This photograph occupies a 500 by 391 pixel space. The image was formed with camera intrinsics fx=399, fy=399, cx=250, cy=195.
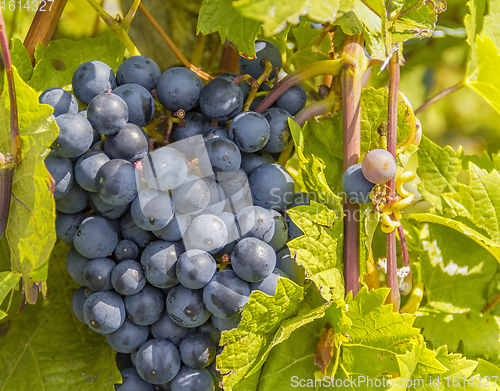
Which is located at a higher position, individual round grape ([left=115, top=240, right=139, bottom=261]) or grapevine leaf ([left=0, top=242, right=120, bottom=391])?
individual round grape ([left=115, top=240, right=139, bottom=261])

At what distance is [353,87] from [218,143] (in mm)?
262

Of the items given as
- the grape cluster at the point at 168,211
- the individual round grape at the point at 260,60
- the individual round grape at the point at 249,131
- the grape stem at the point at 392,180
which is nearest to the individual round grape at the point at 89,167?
the grape cluster at the point at 168,211

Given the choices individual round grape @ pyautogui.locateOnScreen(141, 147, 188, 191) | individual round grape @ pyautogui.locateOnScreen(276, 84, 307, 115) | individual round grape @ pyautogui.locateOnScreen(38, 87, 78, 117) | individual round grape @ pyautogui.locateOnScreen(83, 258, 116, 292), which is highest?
individual round grape @ pyautogui.locateOnScreen(276, 84, 307, 115)

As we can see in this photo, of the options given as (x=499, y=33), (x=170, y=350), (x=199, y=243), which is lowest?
(x=170, y=350)

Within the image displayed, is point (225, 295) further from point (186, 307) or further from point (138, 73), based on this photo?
point (138, 73)

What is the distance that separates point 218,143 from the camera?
626 mm

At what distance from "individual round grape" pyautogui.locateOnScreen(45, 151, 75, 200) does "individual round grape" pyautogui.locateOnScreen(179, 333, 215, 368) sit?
1.02 feet

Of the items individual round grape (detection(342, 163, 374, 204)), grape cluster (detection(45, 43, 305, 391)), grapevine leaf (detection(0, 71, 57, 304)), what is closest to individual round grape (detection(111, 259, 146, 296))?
grape cluster (detection(45, 43, 305, 391))

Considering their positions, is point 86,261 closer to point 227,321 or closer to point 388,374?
point 227,321

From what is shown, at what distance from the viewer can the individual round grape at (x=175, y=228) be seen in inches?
24.7

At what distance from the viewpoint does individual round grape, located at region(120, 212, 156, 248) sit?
657mm

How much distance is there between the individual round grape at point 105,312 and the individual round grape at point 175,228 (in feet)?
0.43

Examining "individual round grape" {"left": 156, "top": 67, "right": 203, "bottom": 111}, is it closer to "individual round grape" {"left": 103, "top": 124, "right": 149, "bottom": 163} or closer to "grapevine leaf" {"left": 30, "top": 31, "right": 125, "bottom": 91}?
"individual round grape" {"left": 103, "top": 124, "right": 149, "bottom": 163}

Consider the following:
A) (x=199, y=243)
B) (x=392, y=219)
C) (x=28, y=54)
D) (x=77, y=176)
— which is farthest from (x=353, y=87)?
(x=28, y=54)
